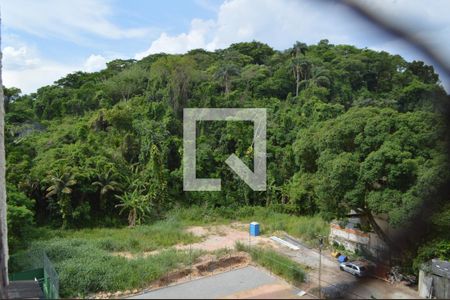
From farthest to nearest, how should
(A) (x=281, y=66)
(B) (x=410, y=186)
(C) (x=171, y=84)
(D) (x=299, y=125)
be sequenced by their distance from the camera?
1. (A) (x=281, y=66)
2. (C) (x=171, y=84)
3. (D) (x=299, y=125)
4. (B) (x=410, y=186)

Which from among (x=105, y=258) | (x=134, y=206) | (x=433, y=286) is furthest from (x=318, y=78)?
(x=105, y=258)

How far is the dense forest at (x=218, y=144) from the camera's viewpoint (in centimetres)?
718

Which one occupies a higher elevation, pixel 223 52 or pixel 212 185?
pixel 223 52

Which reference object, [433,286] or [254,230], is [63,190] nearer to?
[254,230]

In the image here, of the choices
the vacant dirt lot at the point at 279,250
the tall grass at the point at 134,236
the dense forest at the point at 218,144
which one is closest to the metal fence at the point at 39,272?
the dense forest at the point at 218,144

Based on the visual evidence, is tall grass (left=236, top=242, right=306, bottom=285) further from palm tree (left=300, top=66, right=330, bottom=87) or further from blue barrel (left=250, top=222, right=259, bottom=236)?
palm tree (left=300, top=66, right=330, bottom=87)

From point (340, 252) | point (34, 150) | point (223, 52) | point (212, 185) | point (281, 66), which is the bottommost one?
point (340, 252)

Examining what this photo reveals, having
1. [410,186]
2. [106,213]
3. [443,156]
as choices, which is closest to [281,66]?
[106,213]

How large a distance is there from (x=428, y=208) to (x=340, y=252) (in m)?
8.64

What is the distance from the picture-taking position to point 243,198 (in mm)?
12703

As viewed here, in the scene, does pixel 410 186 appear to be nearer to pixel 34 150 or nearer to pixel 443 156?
pixel 443 156

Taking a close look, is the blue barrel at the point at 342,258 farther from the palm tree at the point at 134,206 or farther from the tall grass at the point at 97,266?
the palm tree at the point at 134,206

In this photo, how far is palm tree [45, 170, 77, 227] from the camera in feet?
33.5

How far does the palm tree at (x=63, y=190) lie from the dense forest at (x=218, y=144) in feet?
0.09
